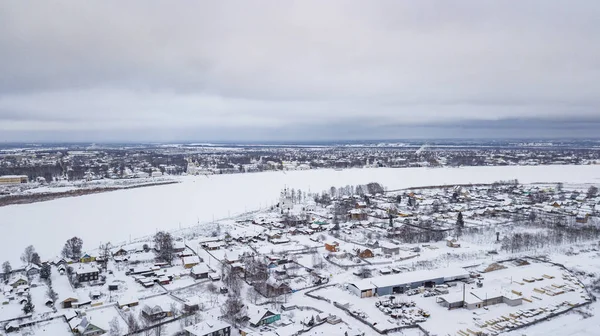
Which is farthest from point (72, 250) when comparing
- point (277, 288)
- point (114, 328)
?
point (277, 288)

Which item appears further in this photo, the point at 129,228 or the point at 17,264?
the point at 129,228

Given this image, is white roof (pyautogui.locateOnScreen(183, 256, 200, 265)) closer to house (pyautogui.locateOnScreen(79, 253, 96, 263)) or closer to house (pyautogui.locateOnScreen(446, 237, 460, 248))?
house (pyautogui.locateOnScreen(79, 253, 96, 263))

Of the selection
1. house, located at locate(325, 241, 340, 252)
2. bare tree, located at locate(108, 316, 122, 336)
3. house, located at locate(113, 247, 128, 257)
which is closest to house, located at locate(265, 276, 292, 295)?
bare tree, located at locate(108, 316, 122, 336)

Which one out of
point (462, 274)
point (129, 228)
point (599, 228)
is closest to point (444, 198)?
point (599, 228)

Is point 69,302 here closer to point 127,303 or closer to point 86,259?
point 127,303

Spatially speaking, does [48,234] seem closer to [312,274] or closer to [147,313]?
[147,313]

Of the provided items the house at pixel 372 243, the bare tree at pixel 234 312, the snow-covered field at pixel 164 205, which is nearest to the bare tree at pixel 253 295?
the bare tree at pixel 234 312
